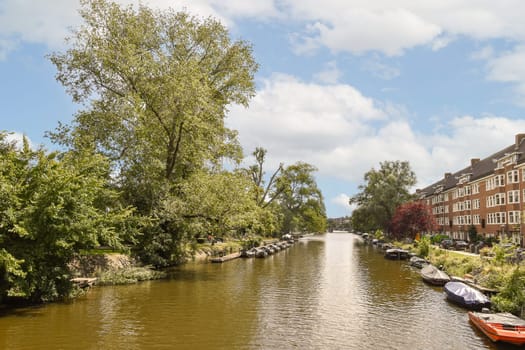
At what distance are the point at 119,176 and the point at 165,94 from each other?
711 cm

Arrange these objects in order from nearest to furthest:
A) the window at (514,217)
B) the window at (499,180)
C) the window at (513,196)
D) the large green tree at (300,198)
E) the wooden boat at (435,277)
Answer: the wooden boat at (435,277) → the window at (513,196) → the window at (514,217) → the window at (499,180) → the large green tree at (300,198)

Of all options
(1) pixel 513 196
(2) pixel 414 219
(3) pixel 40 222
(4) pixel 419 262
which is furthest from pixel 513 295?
(2) pixel 414 219

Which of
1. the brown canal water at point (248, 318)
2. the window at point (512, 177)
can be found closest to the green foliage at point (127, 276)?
the brown canal water at point (248, 318)

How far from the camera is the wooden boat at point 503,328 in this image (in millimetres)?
16484

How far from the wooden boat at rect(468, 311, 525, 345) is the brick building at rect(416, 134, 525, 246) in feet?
81.7

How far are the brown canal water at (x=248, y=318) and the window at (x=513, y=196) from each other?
99.0 ft

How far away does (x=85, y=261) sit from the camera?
2978 centimetres

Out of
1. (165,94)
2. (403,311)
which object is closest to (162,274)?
(165,94)

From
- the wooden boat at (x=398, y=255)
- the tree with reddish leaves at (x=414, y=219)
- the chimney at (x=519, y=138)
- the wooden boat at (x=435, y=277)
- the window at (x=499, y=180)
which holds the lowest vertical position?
the wooden boat at (x=398, y=255)

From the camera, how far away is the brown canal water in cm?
1689

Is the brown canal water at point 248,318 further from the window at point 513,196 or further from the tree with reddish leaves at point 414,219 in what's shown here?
the tree with reddish leaves at point 414,219

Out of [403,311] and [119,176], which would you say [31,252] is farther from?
[403,311]

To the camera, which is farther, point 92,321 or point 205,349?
point 92,321

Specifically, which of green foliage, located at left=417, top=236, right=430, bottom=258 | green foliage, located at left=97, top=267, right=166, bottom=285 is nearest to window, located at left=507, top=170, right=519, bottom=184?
green foliage, located at left=417, top=236, right=430, bottom=258
